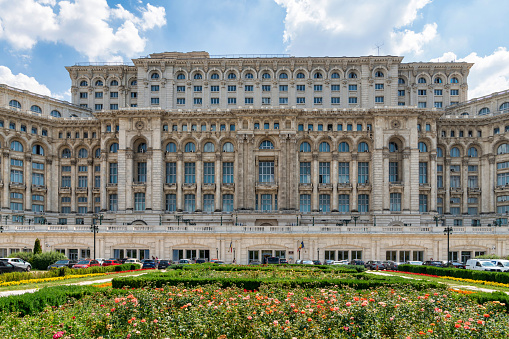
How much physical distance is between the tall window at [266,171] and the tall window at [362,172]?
55.6ft

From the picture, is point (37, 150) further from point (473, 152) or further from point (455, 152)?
point (473, 152)

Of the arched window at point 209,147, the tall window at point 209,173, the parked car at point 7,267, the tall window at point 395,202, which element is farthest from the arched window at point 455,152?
the parked car at point 7,267

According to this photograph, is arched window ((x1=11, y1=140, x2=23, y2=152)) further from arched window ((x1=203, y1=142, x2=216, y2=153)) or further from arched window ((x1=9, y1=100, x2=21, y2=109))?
arched window ((x1=203, y1=142, x2=216, y2=153))

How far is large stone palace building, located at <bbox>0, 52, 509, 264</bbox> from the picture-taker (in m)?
83.8

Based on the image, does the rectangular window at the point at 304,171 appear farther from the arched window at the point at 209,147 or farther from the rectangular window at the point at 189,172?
the rectangular window at the point at 189,172

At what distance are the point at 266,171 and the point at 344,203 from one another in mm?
16359

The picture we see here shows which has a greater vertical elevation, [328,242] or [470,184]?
[470,184]

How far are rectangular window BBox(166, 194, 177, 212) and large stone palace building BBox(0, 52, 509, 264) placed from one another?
0.71 ft

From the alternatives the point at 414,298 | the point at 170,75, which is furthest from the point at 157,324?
the point at 170,75

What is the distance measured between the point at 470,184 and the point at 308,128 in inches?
1389

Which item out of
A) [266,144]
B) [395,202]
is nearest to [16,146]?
[266,144]

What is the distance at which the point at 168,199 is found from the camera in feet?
285

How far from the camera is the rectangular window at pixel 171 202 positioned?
8650 centimetres

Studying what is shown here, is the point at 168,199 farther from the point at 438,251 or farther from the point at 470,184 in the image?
the point at 470,184
